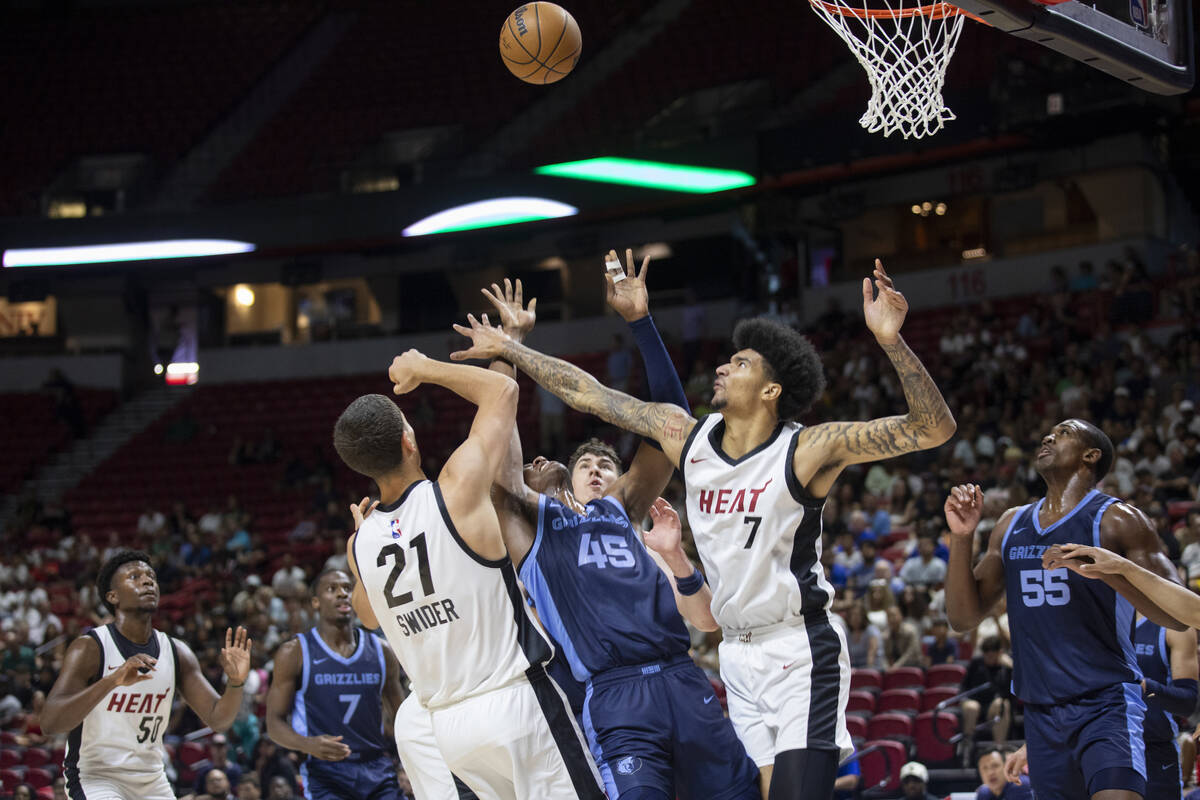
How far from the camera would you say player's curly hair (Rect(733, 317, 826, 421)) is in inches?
185

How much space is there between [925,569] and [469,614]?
316 inches

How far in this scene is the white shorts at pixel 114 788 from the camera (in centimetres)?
619

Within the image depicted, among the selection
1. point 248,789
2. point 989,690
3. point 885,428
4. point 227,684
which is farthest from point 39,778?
point 885,428

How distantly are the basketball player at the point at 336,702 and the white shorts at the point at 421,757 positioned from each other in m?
0.94

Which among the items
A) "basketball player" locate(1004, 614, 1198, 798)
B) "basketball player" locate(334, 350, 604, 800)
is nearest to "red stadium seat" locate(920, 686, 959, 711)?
"basketball player" locate(1004, 614, 1198, 798)

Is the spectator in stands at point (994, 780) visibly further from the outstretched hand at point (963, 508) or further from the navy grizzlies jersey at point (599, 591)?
the navy grizzlies jersey at point (599, 591)

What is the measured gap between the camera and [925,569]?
11391mm

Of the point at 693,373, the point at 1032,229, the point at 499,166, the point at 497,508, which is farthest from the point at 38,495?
the point at 497,508

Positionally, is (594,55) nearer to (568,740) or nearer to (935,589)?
(935,589)

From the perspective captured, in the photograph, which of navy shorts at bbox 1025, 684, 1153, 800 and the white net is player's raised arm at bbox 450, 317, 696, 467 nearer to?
navy shorts at bbox 1025, 684, 1153, 800

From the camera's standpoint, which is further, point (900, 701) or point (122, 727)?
point (900, 701)

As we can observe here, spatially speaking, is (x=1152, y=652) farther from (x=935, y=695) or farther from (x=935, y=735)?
(x=935, y=695)

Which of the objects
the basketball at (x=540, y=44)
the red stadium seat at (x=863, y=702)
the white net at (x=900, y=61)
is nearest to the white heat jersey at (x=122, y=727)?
the basketball at (x=540, y=44)

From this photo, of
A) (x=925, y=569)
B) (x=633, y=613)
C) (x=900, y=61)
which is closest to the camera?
(x=633, y=613)
